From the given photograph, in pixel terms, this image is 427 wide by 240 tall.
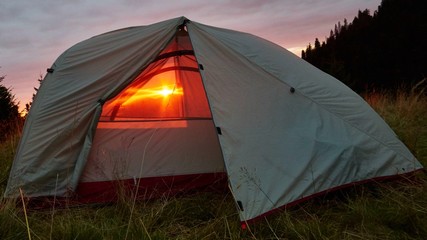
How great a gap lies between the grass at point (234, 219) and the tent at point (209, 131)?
160mm

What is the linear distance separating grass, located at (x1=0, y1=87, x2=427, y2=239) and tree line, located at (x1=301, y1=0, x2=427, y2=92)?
10.1m

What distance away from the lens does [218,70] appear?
3.29 metres

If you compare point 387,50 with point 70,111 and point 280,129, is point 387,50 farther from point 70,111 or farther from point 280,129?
point 70,111

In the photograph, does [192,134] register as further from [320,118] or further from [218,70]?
[320,118]

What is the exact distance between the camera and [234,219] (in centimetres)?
290

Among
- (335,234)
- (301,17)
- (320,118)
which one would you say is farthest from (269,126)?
(301,17)

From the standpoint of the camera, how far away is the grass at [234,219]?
2.53 m

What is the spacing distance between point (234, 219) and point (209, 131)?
1.53 m

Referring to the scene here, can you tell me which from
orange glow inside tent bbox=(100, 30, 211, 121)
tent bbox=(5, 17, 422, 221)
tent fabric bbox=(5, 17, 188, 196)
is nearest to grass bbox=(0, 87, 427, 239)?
tent bbox=(5, 17, 422, 221)

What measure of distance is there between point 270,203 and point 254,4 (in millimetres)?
6123

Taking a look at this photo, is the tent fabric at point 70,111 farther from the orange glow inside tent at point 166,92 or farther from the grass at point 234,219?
the orange glow inside tent at point 166,92

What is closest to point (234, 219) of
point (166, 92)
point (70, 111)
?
point (70, 111)

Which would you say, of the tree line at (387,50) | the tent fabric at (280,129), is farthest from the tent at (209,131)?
the tree line at (387,50)

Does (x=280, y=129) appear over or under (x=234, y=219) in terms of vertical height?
over
